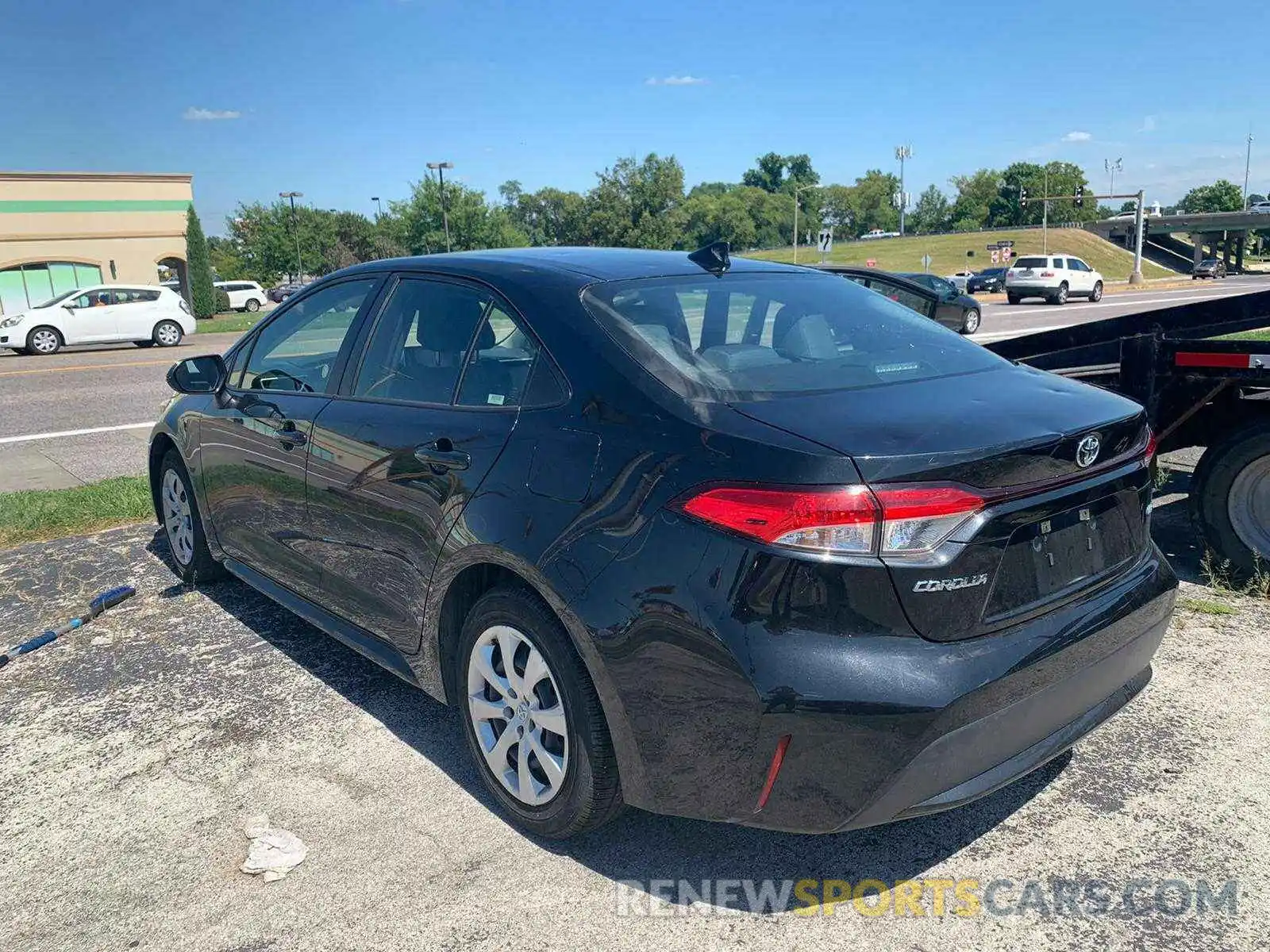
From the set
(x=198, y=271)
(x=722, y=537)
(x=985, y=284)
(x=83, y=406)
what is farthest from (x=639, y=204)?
(x=722, y=537)

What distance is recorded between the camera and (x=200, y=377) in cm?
448

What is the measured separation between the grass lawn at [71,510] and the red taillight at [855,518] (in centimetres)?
539

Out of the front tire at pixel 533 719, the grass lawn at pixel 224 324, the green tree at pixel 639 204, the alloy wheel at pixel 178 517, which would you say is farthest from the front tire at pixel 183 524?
the green tree at pixel 639 204

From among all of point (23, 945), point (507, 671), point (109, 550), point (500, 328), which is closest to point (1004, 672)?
point (507, 671)

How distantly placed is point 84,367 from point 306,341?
1797 cm

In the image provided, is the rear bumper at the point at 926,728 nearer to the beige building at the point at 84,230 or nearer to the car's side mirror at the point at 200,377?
the car's side mirror at the point at 200,377

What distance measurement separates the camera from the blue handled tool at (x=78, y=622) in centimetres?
441

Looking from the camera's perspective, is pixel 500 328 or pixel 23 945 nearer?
pixel 23 945

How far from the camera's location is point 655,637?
238 centimetres

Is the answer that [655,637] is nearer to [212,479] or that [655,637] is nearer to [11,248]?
[212,479]

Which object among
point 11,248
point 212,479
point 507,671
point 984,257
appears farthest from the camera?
point 984,257

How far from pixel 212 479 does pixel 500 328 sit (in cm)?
212

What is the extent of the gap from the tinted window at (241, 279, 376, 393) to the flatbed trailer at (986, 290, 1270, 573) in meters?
3.62

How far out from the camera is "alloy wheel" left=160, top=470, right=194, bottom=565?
5109 millimetres
